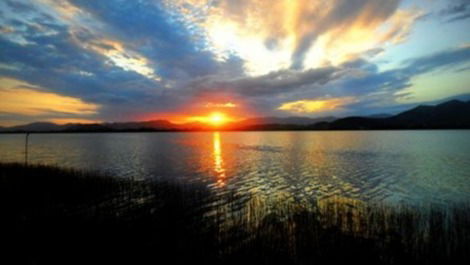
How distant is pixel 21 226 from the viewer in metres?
10.8

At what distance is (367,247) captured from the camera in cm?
974

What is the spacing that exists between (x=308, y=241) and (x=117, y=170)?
3091 centimetres

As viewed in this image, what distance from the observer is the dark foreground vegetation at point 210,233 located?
8.77m

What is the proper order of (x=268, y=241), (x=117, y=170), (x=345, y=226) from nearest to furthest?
(x=268, y=241)
(x=345, y=226)
(x=117, y=170)

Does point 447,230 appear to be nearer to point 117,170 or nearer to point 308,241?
point 308,241

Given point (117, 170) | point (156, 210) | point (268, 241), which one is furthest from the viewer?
point (117, 170)

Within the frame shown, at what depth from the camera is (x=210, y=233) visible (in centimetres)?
1152

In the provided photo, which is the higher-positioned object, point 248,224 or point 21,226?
point 21,226

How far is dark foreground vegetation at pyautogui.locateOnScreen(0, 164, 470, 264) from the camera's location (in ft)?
28.8

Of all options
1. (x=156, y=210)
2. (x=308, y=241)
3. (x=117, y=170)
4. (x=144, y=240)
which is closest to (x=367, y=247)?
(x=308, y=241)

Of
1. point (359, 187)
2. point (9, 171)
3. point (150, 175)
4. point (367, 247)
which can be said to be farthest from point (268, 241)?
point (9, 171)

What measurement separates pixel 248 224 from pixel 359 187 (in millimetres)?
15850

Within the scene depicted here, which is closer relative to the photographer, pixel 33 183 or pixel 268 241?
pixel 268 241

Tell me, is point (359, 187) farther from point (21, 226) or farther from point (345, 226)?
point (21, 226)
